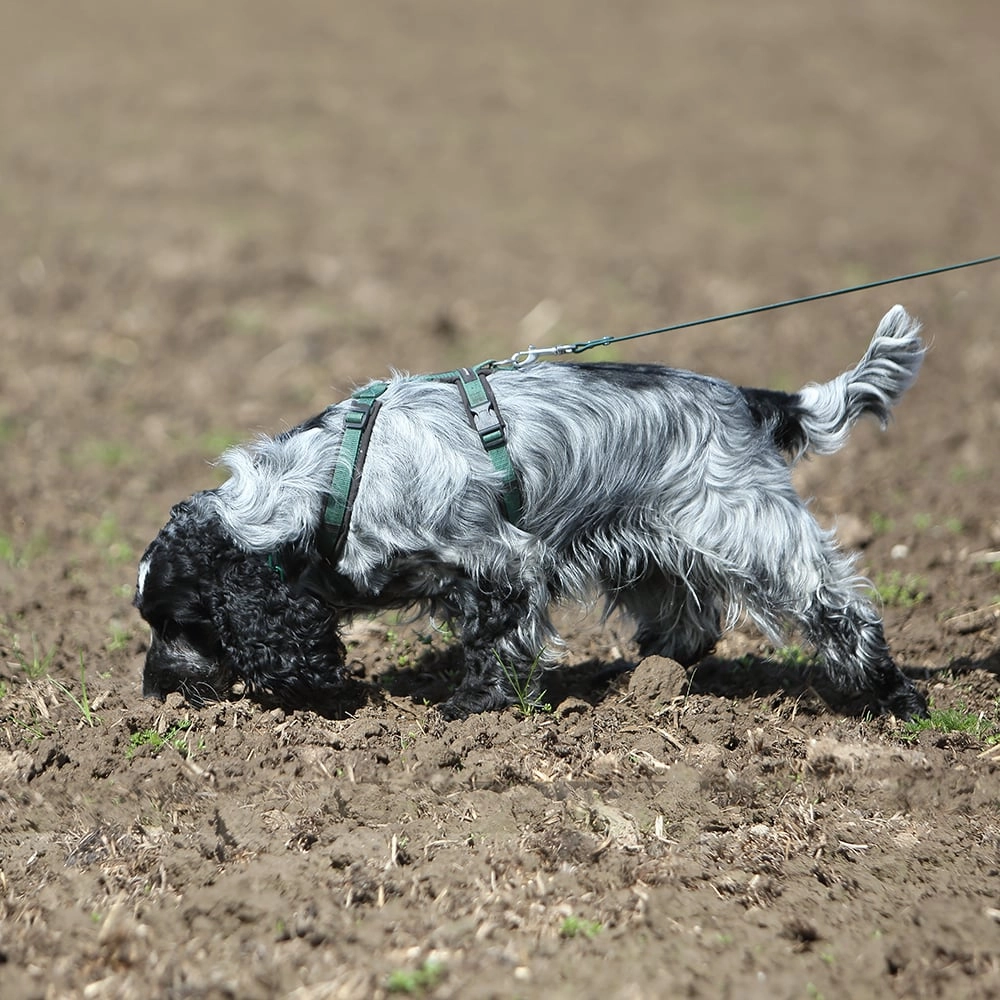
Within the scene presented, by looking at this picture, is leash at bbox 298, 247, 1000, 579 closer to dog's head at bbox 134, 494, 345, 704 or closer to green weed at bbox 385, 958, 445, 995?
dog's head at bbox 134, 494, 345, 704

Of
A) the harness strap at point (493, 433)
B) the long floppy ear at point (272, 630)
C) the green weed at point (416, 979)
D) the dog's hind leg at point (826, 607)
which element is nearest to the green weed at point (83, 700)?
the long floppy ear at point (272, 630)

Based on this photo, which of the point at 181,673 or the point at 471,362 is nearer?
the point at 181,673

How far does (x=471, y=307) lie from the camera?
1197 cm

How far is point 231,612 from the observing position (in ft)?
16.3

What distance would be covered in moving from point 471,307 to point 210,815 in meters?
8.04

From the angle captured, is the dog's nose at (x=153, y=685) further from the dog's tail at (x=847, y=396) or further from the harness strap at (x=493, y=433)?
the dog's tail at (x=847, y=396)

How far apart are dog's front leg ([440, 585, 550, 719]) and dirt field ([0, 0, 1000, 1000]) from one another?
155mm

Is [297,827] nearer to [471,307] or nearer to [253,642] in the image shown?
[253,642]

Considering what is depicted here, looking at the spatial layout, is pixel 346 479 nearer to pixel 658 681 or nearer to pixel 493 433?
pixel 493 433

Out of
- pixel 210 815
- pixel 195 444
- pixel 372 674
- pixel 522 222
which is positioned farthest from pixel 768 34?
pixel 210 815

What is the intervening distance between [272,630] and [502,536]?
3.39 feet

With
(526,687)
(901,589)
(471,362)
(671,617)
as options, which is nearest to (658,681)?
(671,617)

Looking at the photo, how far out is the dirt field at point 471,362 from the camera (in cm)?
394

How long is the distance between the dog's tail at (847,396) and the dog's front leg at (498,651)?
4.56 feet
